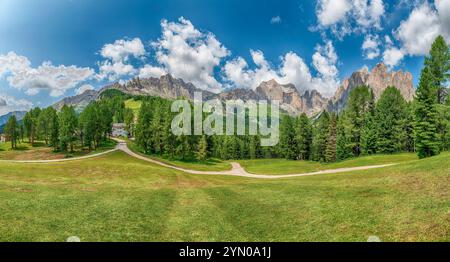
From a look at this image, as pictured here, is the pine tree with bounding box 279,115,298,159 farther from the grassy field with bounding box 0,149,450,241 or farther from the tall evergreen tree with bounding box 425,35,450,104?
the grassy field with bounding box 0,149,450,241

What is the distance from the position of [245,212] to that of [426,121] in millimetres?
47140

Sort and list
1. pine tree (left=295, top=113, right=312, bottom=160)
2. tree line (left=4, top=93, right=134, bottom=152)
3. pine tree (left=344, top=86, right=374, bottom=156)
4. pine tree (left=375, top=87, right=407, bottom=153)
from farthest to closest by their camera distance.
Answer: pine tree (left=295, top=113, right=312, bottom=160) < tree line (left=4, top=93, right=134, bottom=152) < pine tree (left=344, top=86, right=374, bottom=156) < pine tree (left=375, top=87, right=407, bottom=153)

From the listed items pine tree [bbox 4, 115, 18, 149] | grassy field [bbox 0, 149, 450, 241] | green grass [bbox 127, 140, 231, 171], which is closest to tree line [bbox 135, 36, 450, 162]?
green grass [bbox 127, 140, 231, 171]

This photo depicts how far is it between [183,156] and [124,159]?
16.1 m

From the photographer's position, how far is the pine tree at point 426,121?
4897 centimetres

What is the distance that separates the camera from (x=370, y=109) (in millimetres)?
77188

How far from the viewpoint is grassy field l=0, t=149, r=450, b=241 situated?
47.5 ft

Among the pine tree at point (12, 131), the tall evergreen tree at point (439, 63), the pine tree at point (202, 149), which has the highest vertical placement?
the tall evergreen tree at point (439, 63)

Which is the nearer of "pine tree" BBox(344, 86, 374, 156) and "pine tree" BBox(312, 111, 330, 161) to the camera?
"pine tree" BBox(344, 86, 374, 156)

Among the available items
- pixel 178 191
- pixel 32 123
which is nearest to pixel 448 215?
pixel 178 191

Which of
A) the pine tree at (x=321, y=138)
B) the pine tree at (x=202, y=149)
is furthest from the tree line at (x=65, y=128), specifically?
the pine tree at (x=321, y=138)

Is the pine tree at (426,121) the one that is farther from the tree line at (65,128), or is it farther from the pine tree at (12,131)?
the pine tree at (12,131)

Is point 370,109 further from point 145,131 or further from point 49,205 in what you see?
point 49,205

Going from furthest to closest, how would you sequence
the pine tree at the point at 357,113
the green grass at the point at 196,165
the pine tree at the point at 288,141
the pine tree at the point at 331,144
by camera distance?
the pine tree at the point at 288,141 < the pine tree at the point at 331,144 < the pine tree at the point at 357,113 < the green grass at the point at 196,165
